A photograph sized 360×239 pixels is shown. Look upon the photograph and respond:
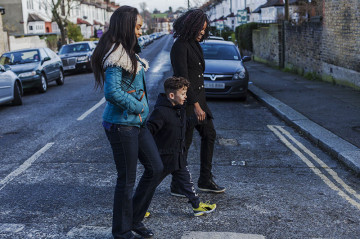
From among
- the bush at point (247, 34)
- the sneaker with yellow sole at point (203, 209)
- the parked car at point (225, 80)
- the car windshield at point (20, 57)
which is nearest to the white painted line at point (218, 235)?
the sneaker with yellow sole at point (203, 209)

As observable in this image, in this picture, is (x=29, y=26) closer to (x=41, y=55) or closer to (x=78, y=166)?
(x=41, y=55)

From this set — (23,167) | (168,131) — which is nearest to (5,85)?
(23,167)

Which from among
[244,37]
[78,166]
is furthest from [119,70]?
[244,37]

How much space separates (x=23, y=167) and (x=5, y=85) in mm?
6952

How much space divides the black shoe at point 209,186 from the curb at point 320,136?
6.68ft

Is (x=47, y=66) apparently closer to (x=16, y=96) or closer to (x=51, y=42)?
(x=16, y=96)

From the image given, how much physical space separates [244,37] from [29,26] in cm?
3601

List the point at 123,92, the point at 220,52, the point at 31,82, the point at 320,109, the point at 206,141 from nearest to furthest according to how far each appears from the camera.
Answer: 1. the point at 123,92
2. the point at 206,141
3. the point at 320,109
4. the point at 220,52
5. the point at 31,82

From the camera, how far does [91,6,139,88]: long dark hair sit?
139 inches

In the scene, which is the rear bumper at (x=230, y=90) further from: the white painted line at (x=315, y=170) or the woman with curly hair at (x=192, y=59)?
the woman with curly hair at (x=192, y=59)

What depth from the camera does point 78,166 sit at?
652 centimetres

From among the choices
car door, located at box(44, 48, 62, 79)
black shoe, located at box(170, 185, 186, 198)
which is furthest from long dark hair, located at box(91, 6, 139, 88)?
car door, located at box(44, 48, 62, 79)

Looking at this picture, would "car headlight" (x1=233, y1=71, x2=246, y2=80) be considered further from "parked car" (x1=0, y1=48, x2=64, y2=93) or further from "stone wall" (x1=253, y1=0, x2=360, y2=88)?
"parked car" (x1=0, y1=48, x2=64, y2=93)

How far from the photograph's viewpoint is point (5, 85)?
42.0ft
